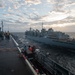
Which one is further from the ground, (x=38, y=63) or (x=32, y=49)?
(x=32, y=49)

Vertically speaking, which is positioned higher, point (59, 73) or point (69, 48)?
point (59, 73)

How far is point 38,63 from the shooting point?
1683cm

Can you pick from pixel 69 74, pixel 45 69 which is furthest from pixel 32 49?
pixel 69 74

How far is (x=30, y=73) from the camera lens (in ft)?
33.0

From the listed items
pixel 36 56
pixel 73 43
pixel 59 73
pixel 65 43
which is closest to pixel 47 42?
pixel 65 43

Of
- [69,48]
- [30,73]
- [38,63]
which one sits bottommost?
[69,48]

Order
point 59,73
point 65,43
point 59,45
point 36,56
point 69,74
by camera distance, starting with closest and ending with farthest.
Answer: point 69,74 → point 59,73 → point 36,56 → point 65,43 → point 59,45

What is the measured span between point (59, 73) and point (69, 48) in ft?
141

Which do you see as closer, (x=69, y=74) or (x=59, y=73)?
(x=69, y=74)

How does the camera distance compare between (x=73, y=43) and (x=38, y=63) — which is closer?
(x=38, y=63)

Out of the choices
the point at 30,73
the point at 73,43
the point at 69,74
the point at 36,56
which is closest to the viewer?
the point at 69,74

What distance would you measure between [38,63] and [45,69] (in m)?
1.99

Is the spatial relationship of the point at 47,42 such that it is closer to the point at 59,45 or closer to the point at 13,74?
the point at 59,45

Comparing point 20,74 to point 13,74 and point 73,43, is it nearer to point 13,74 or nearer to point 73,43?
point 13,74
